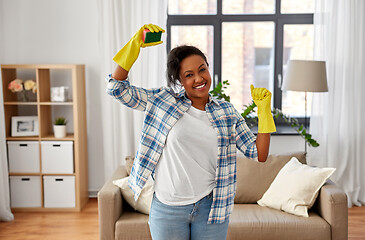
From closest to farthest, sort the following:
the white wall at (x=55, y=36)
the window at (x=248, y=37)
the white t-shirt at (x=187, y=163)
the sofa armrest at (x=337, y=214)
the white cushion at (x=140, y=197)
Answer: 1. the white t-shirt at (x=187, y=163)
2. the sofa armrest at (x=337, y=214)
3. the white cushion at (x=140, y=197)
4. the white wall at (x=55, y=36)
5. the window at (x=248, y=37)

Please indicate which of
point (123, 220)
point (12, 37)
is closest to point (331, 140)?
point (123, 220)

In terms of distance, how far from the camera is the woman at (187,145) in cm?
169

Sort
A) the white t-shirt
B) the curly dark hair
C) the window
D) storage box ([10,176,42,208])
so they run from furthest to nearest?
the window
storage box ([10,176,42,208])
the curly dark hair
the white t-shirt

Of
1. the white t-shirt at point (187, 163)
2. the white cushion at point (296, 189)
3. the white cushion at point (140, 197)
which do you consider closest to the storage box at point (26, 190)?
the white cushion at point (140, 197)

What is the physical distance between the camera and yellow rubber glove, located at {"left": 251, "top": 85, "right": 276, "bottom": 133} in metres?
1.76

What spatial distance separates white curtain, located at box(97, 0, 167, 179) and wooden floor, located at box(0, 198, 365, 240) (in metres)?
0.74

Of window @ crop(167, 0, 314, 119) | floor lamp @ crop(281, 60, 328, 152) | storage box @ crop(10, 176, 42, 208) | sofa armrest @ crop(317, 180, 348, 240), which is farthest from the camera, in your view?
window @ crop(167, 0, 314, 119)

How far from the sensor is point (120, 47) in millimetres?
4293

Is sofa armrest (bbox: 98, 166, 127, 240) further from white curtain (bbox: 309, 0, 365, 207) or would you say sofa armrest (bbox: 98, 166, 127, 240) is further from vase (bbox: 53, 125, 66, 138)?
white curtain (bbox: 309, 0, 365, 207)

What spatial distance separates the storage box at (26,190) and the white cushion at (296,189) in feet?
6.81

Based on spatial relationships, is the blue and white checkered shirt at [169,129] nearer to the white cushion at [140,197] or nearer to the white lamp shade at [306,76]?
the white cushion at [140,197]

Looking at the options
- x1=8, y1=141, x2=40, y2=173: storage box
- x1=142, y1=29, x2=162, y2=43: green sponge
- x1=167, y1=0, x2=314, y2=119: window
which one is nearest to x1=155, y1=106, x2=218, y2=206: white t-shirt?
x1=142, y1=29, x2=162, y2=43: green sponge

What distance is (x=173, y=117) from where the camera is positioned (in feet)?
5.67

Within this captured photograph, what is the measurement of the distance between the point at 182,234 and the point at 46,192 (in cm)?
282
